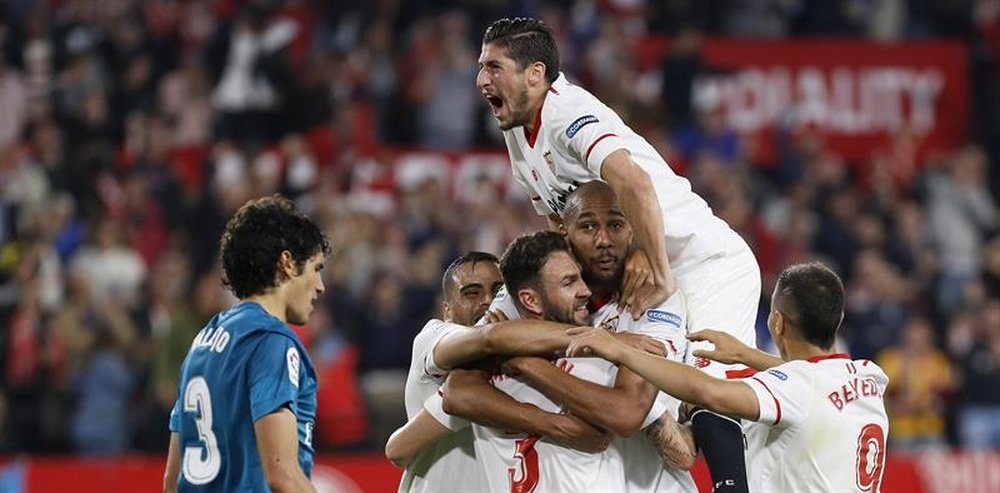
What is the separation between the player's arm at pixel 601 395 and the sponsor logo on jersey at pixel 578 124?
1.13 meters

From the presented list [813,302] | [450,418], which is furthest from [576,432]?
[813,302]

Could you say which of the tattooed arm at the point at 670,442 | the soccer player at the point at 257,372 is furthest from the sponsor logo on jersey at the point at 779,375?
the soccer player at the point at 257,372

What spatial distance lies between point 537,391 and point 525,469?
0.29 meters

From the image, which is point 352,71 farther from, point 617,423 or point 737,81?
point 617,423

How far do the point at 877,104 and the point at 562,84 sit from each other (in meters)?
12.3

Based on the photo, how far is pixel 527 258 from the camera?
5996 mm

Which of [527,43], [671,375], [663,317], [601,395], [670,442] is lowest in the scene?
[670,442]

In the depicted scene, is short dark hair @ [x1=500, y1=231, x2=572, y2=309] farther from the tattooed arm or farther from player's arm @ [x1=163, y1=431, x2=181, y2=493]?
player's arm @ [x1=163, y1=431, x2=181, y2=493]

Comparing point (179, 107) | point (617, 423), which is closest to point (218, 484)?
point (617, 423)

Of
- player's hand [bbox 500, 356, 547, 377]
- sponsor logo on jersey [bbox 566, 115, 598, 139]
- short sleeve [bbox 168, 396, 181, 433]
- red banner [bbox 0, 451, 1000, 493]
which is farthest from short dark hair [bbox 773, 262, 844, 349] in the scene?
red banner [bbox 0, 451, 1000, 493]

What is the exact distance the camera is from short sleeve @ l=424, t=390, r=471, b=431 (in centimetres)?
627

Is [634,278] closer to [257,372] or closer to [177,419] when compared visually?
[257,372]

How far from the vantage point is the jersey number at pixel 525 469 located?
608 cm

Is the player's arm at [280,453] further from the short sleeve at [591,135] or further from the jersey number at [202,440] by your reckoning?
the short sleeve at [591,135]
